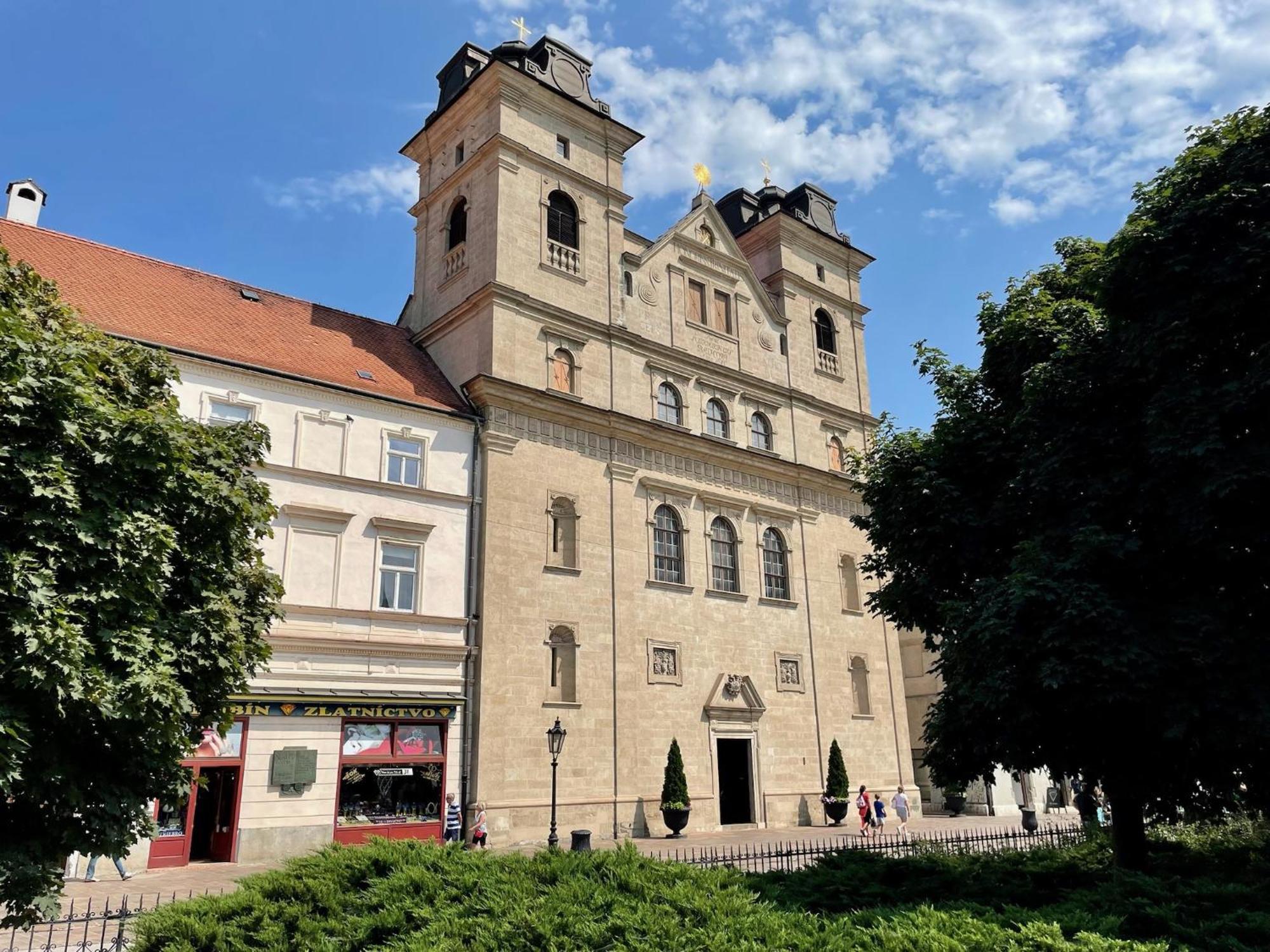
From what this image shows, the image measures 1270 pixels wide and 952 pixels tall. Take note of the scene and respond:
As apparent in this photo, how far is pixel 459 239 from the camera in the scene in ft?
103

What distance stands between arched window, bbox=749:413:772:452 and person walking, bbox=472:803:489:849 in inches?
648

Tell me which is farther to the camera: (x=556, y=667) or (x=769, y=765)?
(x=769, y=765)

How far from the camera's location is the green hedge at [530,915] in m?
7.29

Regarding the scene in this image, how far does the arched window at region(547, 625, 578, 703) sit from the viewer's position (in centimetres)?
2592

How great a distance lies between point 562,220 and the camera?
30875 millimetres

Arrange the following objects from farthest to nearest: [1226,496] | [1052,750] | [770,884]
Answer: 1. [1052,750]
2. [1226,496]
3. [770,884]

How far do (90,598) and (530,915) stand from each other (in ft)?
17.2

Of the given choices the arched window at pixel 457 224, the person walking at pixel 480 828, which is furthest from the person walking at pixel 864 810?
the arched window at pixel 457 224

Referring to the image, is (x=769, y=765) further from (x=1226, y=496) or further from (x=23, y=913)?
(x=23, y=913)

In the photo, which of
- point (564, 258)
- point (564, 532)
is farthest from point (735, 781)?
point (564, 258)

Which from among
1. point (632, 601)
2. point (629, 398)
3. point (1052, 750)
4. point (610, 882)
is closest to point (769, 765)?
point (632, 601)

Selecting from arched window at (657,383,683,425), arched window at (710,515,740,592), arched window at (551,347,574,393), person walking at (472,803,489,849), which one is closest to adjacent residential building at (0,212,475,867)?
person walking at (472,803,489,849)

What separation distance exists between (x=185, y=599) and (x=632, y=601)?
18317 millimetres

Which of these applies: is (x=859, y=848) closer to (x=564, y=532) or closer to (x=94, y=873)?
(x=94, y=873)
